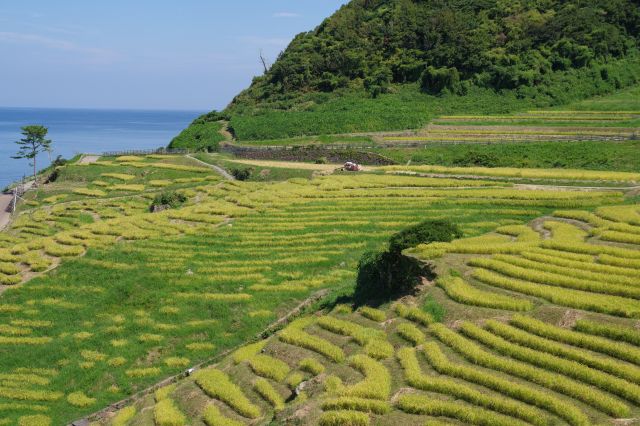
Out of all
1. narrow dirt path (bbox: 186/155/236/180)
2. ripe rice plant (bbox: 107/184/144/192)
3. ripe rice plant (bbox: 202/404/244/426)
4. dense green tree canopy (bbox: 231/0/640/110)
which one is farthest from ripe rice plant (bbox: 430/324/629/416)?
dense green tree canopy (bbox: 231/0/640/110)

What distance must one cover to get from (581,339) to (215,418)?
1367cm

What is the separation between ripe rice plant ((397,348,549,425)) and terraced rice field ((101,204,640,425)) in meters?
0.04

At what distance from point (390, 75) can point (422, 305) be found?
84261 millimetres

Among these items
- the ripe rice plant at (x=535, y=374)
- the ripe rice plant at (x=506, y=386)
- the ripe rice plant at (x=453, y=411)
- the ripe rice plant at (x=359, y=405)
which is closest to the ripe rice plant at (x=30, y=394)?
the ripe rice plant at (x=359, y=405)

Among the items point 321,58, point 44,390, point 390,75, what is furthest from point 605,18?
point 44,390

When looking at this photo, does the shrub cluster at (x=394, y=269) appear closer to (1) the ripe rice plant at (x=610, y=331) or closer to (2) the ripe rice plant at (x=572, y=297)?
(2) the ripe rice plant at (x=572, y=297)

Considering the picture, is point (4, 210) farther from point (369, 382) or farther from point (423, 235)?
point (369, 382)

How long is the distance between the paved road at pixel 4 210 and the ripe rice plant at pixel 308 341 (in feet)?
152

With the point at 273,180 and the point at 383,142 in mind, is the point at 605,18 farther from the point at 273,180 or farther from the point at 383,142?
the point at 273,180

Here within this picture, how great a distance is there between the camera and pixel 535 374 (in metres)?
21.5

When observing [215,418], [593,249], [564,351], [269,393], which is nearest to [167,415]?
[215,418]

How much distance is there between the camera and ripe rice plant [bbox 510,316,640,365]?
72.4ft

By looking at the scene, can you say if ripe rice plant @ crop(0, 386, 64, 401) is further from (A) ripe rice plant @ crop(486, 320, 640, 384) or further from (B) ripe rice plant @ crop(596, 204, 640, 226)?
(B) ripe rice plant @ crop(596, 204, 640, 226)

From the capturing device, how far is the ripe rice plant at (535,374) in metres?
19.5
